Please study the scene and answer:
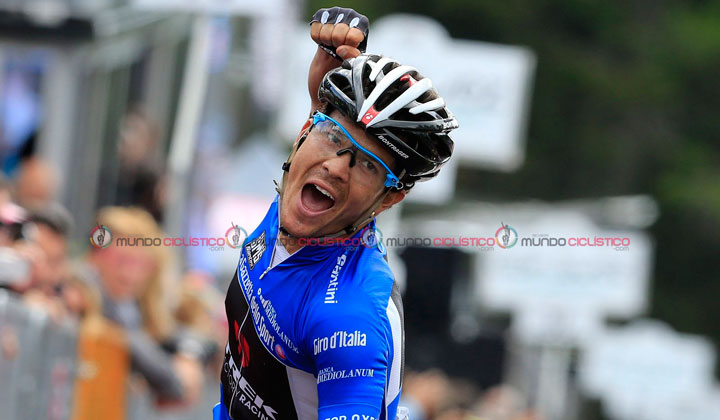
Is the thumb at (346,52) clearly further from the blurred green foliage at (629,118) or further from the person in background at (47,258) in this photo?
the blurred green foliage at (629,118)

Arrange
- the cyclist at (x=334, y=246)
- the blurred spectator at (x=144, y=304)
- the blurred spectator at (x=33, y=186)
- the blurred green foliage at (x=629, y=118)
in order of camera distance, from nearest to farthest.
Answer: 1. the cyclist at (x=334, y=246)
2. the blurred spectator at (x=144, y=304)
3. the blurred spectator at (x=33, y=186)
4. the blurred green foliage at (x=629, y=118)

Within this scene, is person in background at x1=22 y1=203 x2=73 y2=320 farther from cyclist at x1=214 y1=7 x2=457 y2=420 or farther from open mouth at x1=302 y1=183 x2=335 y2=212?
open mouth at x1=302 y1=183 x2=335 y2=212

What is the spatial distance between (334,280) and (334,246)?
150 mm

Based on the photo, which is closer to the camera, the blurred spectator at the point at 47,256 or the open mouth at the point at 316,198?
the open mouth at the point at 316,198

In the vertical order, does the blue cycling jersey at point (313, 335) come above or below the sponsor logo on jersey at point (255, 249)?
below

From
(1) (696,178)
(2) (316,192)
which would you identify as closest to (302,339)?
(2) (316,192)

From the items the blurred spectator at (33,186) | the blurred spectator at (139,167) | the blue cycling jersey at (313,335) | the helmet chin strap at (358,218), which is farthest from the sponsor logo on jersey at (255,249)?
the blurred spectator at (139,167)

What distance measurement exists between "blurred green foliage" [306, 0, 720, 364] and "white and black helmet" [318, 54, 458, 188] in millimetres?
30247

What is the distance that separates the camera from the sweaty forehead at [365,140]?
3840mm

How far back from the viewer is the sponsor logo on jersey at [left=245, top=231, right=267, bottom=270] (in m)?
4.02

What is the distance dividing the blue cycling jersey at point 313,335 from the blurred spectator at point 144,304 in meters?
2.71

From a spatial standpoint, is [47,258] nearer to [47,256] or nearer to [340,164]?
[47,256]

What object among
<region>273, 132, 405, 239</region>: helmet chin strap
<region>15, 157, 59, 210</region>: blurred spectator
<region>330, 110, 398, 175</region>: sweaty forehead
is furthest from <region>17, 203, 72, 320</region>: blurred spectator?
<region>330, 110, 398, 175</region>: sweaty forehead

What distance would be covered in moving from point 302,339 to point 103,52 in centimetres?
864
